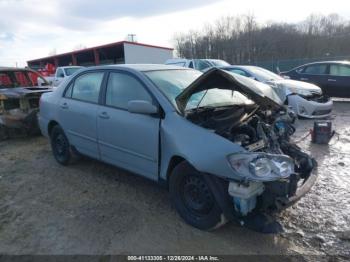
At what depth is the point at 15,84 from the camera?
8281 millimetres

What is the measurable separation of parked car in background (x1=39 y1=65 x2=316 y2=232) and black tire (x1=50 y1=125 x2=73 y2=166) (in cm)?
70

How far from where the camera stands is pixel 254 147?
3053mm

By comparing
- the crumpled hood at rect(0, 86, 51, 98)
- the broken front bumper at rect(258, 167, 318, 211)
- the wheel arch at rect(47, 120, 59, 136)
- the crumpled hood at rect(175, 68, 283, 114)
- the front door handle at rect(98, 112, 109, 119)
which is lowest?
the broken front bumper at rect(258, 167, 318, 211)

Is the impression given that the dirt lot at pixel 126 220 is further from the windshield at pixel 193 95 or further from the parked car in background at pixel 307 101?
the parked car in background at pixel 307 101

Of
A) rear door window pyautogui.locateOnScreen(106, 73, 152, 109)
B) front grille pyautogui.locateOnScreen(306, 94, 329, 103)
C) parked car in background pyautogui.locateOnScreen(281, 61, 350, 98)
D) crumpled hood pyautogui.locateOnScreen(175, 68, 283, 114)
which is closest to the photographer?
crumpled hood pyautogui.locateOnScreen(175, 68, 283, 114)

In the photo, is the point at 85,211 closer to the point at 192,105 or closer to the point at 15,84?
the point at 192,105

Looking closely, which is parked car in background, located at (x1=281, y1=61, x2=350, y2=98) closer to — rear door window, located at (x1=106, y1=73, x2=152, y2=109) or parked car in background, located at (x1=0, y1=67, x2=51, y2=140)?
parked car in background, located at (x1=0, y1=67, x2=51, y2=140)

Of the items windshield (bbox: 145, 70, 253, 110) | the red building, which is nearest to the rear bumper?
windshield (bbox: 145, 70, 253, 110)

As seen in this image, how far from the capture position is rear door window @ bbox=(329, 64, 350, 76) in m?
11.1

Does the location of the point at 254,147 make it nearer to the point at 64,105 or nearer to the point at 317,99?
the point at 64,105

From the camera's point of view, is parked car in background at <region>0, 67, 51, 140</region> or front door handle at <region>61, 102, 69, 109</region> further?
parked car in background at <region>0, 67, 51, 140</region>

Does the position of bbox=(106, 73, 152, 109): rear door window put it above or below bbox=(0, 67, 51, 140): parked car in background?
above

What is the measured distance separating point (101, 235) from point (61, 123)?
2.49 m

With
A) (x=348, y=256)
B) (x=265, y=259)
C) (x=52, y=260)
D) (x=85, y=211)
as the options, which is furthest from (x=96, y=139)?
(x=348, y=256)
